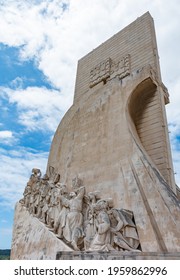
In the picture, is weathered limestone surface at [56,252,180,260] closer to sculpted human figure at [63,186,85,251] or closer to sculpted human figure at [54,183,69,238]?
sculpted human figure at [63,186,85,251]

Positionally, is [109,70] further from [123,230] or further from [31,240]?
[31,240]

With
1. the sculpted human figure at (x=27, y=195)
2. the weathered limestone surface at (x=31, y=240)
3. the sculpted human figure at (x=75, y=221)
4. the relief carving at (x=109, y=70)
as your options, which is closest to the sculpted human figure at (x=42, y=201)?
the weathered limestone surface at (x=31, y=240)

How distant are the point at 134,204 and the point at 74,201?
1440mm

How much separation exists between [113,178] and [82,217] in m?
1.09

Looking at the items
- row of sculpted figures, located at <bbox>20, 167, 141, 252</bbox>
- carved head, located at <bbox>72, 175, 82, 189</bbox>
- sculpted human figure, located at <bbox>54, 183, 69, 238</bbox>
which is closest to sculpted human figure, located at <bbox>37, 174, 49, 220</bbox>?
row of sculpted figures, located at <bbox>20, 167, 141, 252</bbox>

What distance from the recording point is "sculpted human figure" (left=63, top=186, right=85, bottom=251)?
510 centimetres

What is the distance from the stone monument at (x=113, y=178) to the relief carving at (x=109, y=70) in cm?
4

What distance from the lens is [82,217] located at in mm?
5465

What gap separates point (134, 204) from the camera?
487 cm

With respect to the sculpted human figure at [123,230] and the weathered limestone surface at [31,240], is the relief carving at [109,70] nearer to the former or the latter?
the sculpted human figure at [123,230]

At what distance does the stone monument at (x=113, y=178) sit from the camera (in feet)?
14.5

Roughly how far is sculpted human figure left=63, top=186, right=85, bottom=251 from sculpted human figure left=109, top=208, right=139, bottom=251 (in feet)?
2.92
